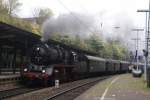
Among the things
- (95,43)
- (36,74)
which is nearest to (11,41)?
(36,74)

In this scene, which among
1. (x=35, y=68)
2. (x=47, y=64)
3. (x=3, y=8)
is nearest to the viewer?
(x=35, y=68)

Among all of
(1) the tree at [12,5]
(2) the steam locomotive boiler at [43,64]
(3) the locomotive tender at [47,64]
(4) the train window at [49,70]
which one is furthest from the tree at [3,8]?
(4) the train window at [49,70]

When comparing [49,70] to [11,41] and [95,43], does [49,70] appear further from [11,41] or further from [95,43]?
[95,43]

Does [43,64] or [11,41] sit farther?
[11,41]

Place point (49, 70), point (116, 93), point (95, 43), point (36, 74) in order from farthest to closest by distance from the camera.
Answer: point (95, 43) → point (49, 70) → point (36, 74) → point (116, 93)

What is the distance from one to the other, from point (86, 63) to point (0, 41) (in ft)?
47.6

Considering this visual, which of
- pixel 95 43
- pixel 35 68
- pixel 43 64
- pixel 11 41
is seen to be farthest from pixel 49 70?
pixel 95 43

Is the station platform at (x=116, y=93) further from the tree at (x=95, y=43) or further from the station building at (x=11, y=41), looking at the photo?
the tree at (x=95, y=43)

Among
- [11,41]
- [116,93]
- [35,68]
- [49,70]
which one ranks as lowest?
[116,93]

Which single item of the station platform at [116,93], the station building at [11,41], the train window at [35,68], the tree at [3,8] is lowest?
the station platform at [116,93]

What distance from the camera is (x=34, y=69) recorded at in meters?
28.2

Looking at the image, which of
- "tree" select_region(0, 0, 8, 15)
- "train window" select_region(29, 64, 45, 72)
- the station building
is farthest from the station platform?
"tree" select_region(0, 0, 8, 15)

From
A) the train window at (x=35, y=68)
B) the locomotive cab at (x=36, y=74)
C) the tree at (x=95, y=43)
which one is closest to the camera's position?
the locomotive cab at (x=36, y=74)

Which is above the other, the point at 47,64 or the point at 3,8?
the point at 3,8
